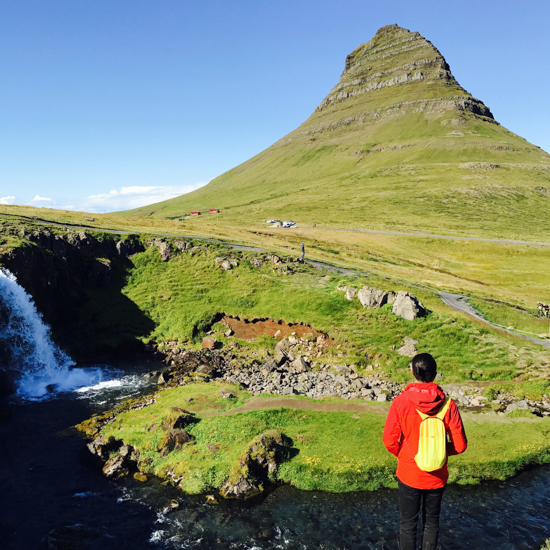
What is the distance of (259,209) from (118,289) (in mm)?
130761

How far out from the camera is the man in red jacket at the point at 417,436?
28.9 feet

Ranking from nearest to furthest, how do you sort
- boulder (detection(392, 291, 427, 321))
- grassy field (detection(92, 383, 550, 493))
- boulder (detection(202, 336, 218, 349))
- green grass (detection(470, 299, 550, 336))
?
grassy field (detection(92, 383, 550, 493)) < boulder (detection(392, 291, 427, 321)) < green grass (detection(470, 299, 550, 336)) < boulder (detection(202, 336, 218, 349))

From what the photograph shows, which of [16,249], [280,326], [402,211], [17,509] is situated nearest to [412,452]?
[17,509]

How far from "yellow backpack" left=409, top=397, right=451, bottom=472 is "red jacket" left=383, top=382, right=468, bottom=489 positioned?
120 millimetres

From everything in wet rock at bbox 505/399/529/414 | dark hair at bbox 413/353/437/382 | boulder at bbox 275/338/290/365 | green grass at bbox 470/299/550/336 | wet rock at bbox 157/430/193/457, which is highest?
dark hair at bbox 413/353/437/382

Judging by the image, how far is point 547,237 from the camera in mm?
112625

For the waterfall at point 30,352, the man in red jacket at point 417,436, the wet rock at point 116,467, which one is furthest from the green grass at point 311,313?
the man in red jacket at point 417,436

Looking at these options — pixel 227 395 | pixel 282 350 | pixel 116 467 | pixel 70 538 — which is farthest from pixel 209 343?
pixel 70 538

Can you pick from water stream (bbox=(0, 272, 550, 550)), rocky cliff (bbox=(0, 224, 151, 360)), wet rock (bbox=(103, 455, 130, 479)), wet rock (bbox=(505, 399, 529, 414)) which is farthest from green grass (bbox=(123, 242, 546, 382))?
wet rock (bbox=(103, 455, 130, 479))

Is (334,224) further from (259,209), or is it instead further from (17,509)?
(17,509)

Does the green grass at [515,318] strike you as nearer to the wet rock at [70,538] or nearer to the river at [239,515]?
the river at [239,515]

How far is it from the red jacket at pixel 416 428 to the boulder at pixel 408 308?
110 ft

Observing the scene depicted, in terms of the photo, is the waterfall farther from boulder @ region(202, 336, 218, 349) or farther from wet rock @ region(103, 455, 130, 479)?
wet rock @ region(103, 455, 130, 479)

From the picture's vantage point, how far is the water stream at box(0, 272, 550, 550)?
1841cm
